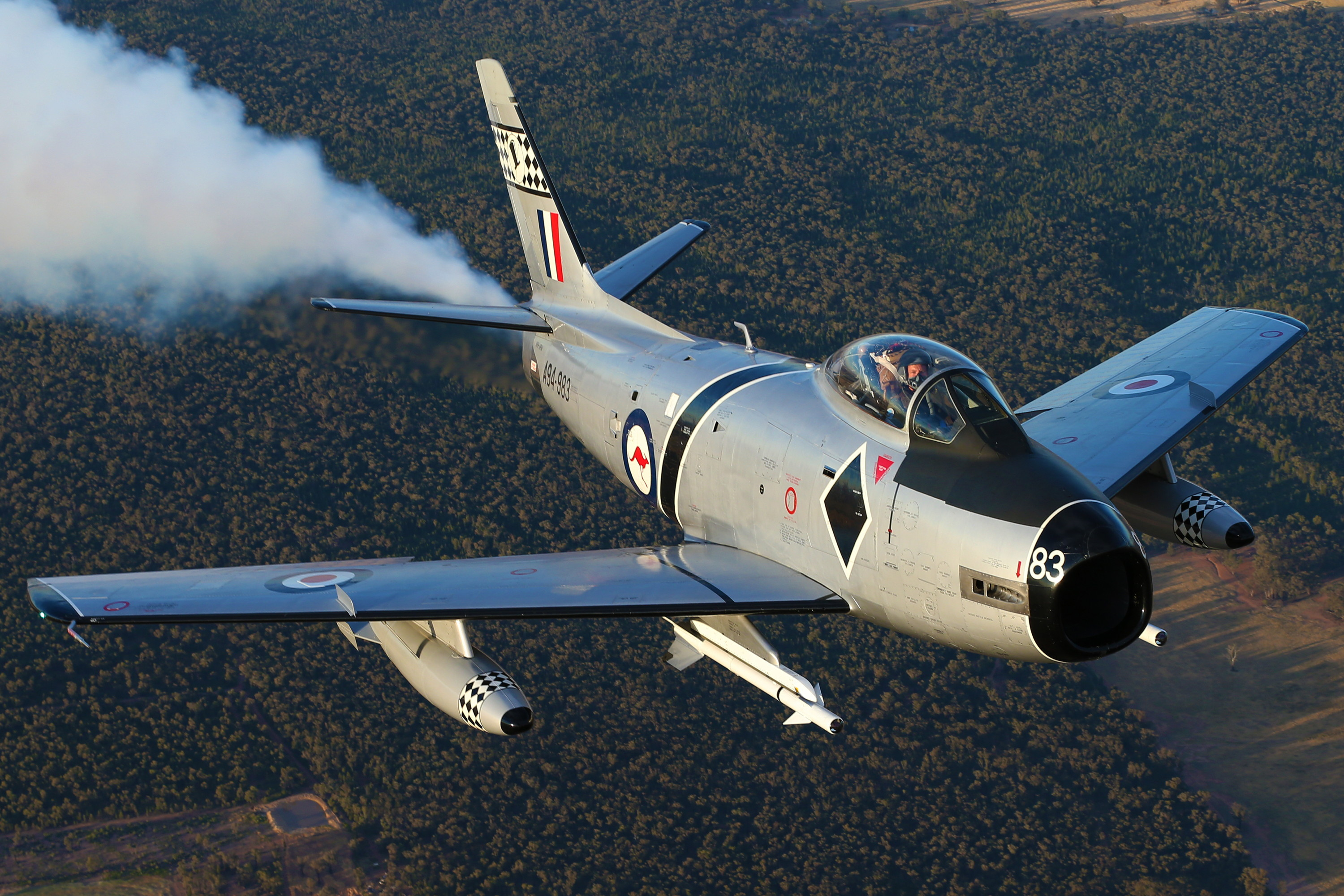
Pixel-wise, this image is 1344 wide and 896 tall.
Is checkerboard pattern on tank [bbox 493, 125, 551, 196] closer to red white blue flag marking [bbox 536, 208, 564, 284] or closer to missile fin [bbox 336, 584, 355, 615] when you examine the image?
red white blue flag marking [bbox 536, 208, 564, 284]

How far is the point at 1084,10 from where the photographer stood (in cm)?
13525

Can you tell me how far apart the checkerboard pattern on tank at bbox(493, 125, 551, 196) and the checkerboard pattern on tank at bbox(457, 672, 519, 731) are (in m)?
16.4

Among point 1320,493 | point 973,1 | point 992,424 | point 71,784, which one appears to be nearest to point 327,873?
point 71,784

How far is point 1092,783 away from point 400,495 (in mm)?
39083

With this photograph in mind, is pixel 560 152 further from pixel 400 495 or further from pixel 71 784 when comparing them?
pixel 71 784

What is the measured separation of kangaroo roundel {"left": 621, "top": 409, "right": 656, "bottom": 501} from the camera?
29141mm

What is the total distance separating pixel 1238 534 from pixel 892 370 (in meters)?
10.7

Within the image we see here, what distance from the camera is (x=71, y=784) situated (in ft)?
176

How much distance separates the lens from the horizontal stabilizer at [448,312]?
3106 cm

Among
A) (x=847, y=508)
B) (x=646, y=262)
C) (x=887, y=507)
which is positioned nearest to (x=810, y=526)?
(x=847, y=508)

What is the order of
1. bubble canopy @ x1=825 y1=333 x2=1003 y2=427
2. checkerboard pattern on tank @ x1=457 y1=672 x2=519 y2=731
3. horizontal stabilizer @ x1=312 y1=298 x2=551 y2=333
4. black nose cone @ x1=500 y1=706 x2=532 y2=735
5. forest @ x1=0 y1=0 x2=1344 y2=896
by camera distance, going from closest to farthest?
bubble canopy @ x1=825 y1=333 x2=1003 y2=427 < black nose cone @ x1=500 y1=706 x2=532 y2=735 < checkerboard pattern on tank @ x1=457 y1=672 x2=519 y2=731 < horizontal stabilizer @ x1=312 y1=298 x2=551 y2=333 < forest @ x1=0 y1=0 x2=1344 y2=896

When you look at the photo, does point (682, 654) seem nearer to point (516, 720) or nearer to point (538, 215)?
point (516, 720)

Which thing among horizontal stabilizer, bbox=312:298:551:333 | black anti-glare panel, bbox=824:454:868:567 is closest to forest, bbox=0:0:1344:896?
horizontal stabilizer, bbox=312:298:551:333

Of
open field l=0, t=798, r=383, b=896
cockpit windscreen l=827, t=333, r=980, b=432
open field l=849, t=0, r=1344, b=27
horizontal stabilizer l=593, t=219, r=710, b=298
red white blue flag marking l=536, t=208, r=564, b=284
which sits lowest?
open field l=0, t=798, r=383, b=896
